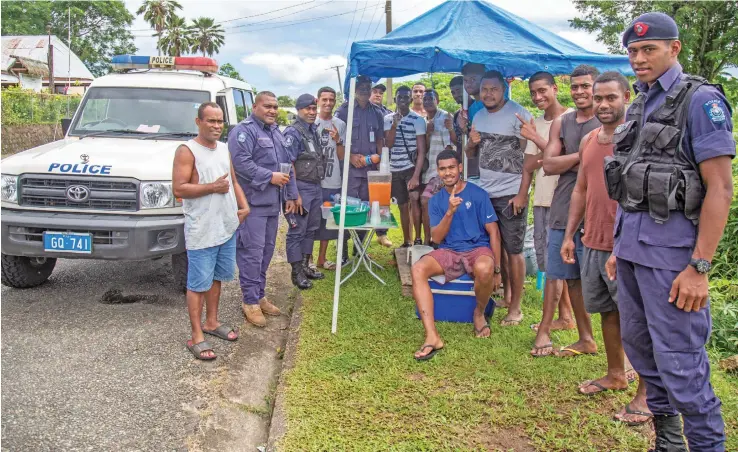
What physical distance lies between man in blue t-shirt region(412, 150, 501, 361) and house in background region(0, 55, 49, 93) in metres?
33.2

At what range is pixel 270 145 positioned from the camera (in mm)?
5230

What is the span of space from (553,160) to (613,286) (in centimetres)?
110

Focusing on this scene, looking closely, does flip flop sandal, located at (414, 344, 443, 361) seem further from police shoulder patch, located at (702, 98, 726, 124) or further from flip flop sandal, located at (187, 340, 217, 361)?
police shoulder patch, located at (702, 98, 726, 124)

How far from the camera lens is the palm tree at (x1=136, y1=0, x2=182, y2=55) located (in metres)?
41.8

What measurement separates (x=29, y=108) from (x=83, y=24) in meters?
30.7

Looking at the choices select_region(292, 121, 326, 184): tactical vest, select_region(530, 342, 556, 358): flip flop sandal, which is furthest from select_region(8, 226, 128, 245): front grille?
select_region(530, 342, 556, 358): flip flop sandal

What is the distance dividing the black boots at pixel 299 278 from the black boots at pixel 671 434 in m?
3.97

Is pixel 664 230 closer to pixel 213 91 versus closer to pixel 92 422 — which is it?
pixel 92 422

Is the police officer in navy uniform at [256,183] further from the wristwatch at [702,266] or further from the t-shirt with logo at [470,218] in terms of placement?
the wristwatch at [702,266]

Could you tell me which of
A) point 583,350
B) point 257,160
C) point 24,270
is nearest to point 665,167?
point 583,350

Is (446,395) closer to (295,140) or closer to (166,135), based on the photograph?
(295,140)

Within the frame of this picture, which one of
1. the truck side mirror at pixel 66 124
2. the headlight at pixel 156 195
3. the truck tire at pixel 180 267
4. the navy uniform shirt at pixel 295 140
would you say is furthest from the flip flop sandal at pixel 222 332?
the truck side mirror at pixel 66 124

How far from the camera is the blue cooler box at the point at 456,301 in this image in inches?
191

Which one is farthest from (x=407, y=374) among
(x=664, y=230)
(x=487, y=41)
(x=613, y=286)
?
(x=487, y=41)
